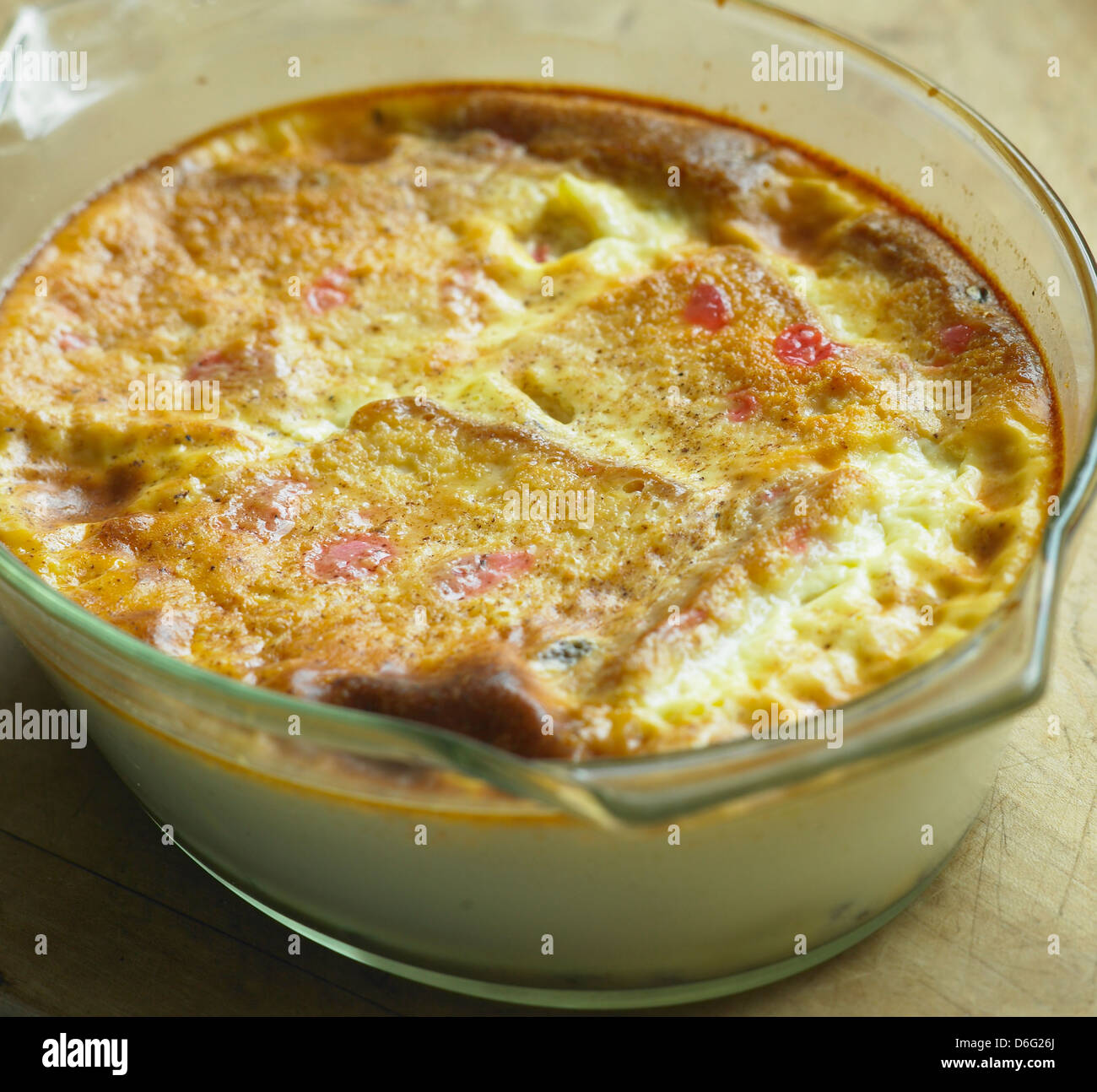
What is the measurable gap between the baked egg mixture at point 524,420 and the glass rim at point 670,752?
0.53 ft

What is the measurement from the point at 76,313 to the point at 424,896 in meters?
1.29

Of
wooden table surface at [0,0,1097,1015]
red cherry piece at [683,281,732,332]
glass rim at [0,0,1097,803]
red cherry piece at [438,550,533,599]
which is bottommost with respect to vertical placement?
wooden table surface at [0,0,1097,1015]

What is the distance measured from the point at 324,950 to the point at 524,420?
2.63 feet

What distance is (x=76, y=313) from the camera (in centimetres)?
238

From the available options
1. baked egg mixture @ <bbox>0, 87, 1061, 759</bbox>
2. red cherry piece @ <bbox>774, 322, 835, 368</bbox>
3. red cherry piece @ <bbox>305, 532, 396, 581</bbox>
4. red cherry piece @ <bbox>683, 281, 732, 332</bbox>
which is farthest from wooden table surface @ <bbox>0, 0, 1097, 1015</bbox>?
red cherry piece @ <bbox>683, 281, 732, 332</bbox>

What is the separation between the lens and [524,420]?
208 centimetres

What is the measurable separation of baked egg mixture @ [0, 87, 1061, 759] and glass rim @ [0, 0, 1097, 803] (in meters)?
0.16

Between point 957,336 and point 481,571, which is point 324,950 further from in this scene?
point 957,336

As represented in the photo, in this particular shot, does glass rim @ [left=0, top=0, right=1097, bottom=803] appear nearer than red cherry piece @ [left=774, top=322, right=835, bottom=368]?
Yes

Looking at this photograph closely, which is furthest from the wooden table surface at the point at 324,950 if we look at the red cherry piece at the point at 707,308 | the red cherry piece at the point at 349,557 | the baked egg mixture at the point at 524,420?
the red cherry piece at the point at 707,308

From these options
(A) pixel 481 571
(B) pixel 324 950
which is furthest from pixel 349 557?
(B) pixel 324 950

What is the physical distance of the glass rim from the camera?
1341 millimetres

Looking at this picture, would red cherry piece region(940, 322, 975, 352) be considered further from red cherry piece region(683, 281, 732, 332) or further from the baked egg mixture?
red cherry piece region(683, 281, 732, 332)
